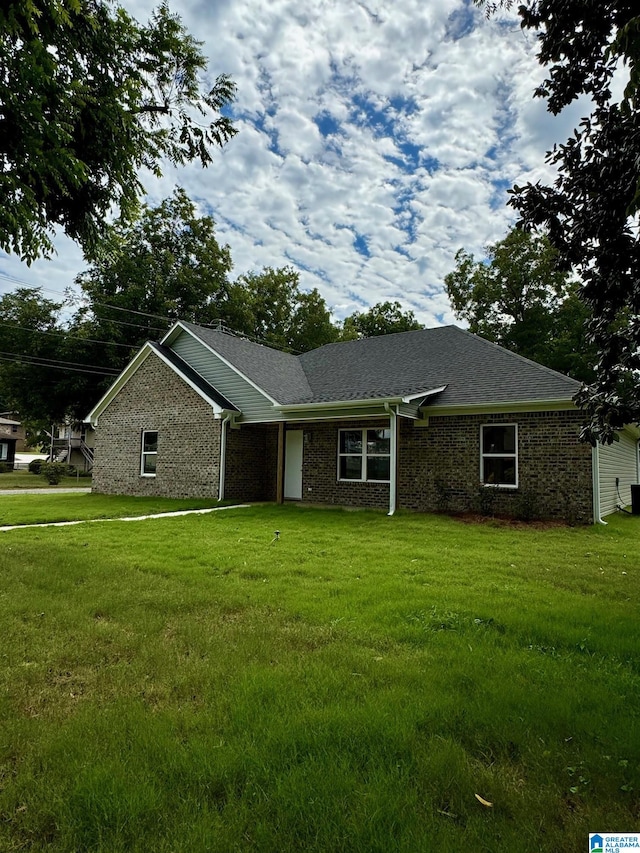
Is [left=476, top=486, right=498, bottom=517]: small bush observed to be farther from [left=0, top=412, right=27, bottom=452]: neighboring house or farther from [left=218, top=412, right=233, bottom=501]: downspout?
[left=0, top=412, right=27, bottom=452]: neighboring house

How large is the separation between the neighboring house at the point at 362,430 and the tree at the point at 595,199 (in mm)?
6529

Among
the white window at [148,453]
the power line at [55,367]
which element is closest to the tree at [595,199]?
the white window at [148,453]

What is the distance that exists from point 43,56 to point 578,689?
7190 millimetres

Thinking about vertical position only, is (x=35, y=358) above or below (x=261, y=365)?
above

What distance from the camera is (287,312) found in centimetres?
3719

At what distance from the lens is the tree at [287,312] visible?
3650 centimetres

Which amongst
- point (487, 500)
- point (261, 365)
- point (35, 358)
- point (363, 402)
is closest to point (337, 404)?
point (363, 402)

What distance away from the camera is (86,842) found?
1908mm

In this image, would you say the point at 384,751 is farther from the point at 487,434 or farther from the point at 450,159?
the point at 450,159

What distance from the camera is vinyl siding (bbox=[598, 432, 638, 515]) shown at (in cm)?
1262

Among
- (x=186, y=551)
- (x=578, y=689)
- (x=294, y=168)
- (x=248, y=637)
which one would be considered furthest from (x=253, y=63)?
(x=578, y=689)

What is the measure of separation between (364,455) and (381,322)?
79.1 ft

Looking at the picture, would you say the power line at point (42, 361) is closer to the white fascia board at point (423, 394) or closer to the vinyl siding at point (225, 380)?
the vinyl siding at point (225, 380)

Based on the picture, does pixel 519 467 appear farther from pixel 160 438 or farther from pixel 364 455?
pixel 160 438
